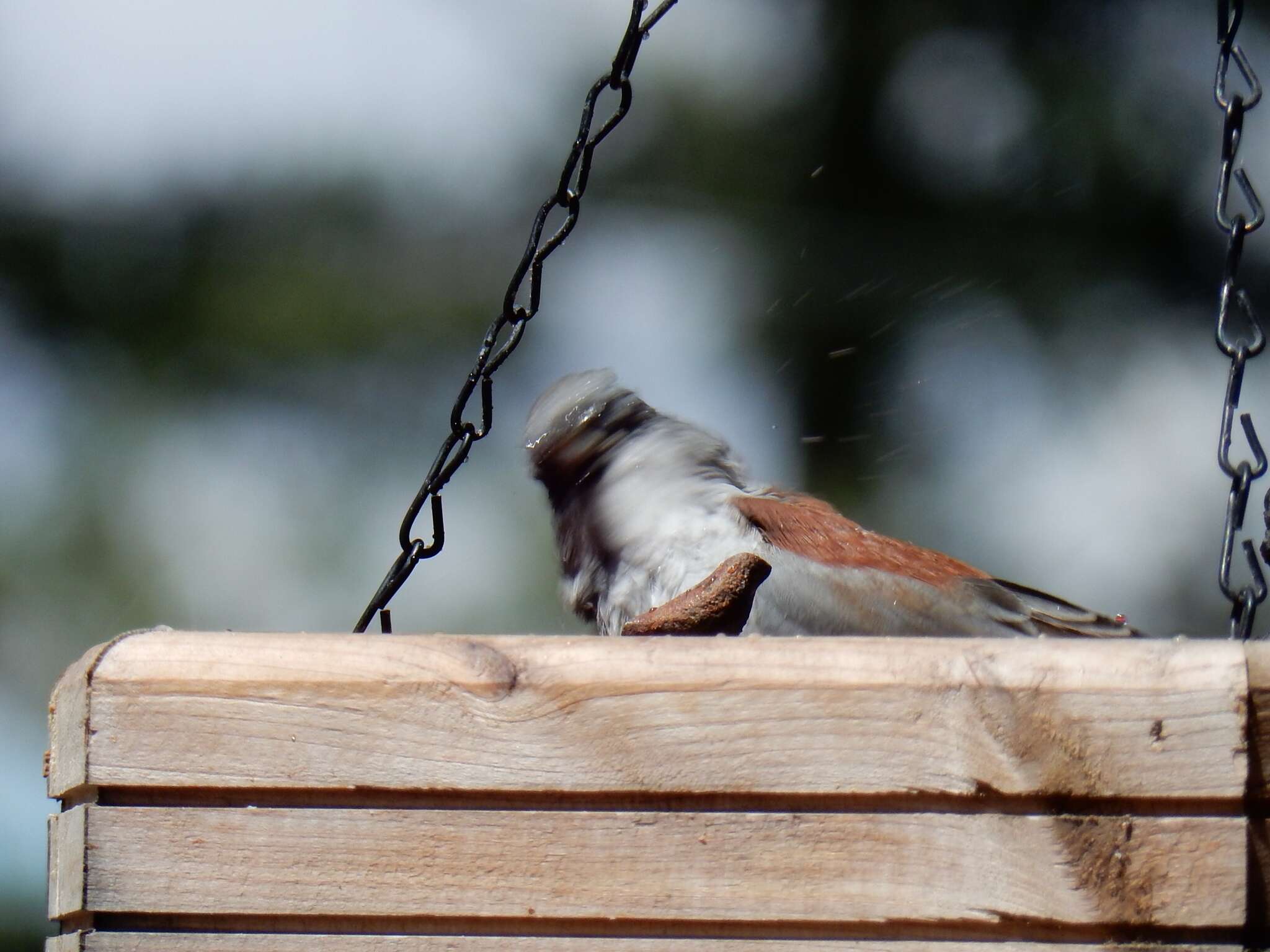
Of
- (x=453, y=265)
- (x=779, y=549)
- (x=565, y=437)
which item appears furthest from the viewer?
(x=453, y=265)

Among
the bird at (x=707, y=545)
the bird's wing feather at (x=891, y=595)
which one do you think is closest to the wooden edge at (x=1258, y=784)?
the bird at (x=707, y=545)

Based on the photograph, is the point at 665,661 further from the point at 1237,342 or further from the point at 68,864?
the point at 1237,342

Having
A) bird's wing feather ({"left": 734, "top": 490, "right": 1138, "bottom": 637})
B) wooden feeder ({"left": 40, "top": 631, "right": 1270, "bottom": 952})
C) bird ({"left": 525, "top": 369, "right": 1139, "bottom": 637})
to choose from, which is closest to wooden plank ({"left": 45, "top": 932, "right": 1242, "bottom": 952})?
wooden feeder ({"left": 40, "top": 631, "right": 1270, "bottom": 952})

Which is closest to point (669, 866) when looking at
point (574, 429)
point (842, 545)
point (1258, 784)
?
point (1258, 784)

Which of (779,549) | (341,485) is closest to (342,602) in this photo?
A: (341,485)

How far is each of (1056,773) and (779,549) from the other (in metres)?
1.04

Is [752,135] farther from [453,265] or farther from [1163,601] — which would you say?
[1163,601]

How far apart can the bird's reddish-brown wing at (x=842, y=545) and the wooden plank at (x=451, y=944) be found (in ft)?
3.23

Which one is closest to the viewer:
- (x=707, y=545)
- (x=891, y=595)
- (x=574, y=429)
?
(x=891, y=595)

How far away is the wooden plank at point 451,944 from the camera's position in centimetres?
100

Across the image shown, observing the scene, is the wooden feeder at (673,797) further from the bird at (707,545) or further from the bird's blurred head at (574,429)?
the bird's blurred head at (574,429)

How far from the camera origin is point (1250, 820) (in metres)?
0.98

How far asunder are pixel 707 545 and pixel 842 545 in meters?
0.24

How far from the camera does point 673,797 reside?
1009mm
